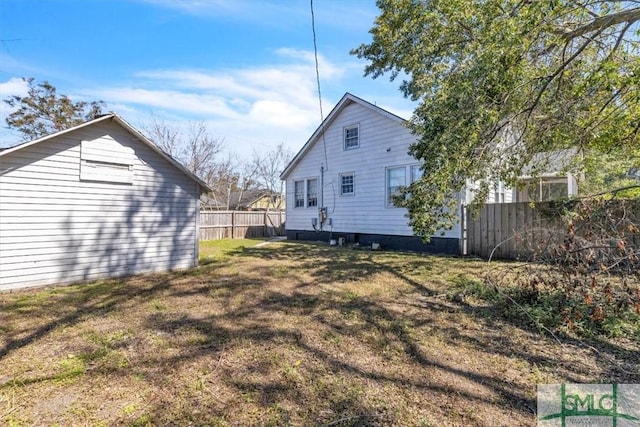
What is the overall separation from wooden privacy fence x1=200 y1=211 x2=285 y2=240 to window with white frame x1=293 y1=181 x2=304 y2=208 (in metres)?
3.86

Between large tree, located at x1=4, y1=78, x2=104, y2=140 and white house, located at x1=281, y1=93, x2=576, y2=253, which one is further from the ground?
large tree, located at x1=4, y1=78, x2=104, y2=140

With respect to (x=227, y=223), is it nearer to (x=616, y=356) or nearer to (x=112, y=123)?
(x=112, y=123)

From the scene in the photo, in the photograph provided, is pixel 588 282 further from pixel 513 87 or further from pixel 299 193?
pixel 299 193

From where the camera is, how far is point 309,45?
7801 millimetres

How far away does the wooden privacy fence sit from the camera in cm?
1713

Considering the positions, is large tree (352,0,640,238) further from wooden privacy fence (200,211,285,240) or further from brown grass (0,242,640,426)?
wooden privacy fence (200,211,285,240)

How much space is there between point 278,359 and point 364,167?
1052 cm

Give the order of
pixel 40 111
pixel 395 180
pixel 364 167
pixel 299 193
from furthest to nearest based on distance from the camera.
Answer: pixel 40 111, pixel 299 193, pixel 364 167, pixel 395 180

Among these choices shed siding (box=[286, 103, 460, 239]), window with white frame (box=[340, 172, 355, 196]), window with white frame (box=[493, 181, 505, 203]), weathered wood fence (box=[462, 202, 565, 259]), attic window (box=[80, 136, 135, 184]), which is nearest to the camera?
attic window (box=[80, 136, 135, 184])

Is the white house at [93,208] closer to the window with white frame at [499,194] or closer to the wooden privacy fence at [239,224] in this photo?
the wooden privacy fence at [239,224]

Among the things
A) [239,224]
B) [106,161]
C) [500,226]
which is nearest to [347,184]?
[500,226]

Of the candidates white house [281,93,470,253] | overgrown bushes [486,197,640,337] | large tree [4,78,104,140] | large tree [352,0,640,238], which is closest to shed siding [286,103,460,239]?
white house [281,93,470,253]

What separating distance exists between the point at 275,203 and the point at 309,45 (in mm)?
26129

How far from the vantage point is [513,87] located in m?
4.88
